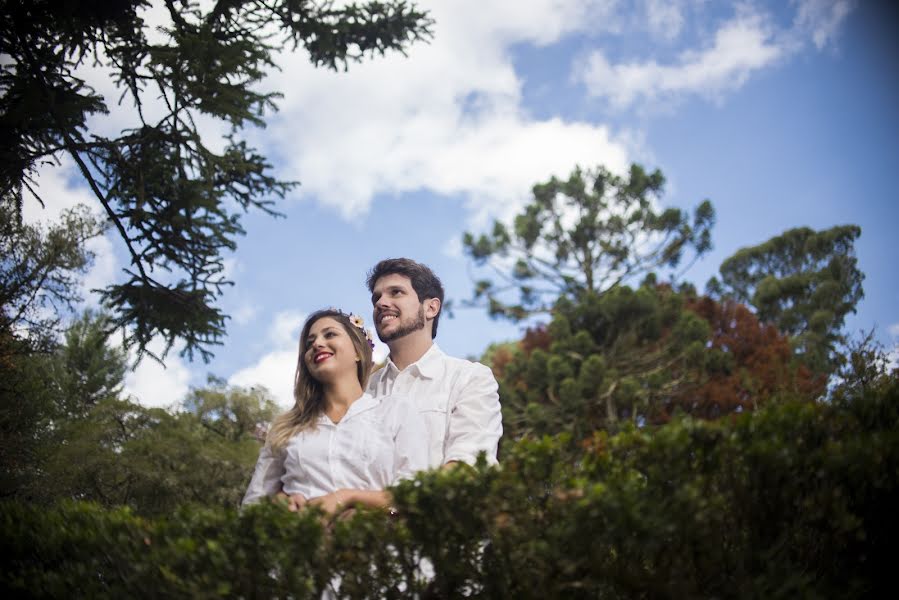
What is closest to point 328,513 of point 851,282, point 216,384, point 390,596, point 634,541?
point 390,596

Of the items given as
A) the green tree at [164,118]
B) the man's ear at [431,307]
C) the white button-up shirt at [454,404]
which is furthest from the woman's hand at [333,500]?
the green tree at [164,118]

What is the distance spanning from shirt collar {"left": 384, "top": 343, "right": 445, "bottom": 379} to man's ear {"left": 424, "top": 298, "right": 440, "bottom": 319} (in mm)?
179

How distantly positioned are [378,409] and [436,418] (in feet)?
0.87

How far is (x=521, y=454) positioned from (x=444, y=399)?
759 mm

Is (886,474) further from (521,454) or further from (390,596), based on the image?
(390,596)

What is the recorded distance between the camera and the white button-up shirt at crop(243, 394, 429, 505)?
2936mm

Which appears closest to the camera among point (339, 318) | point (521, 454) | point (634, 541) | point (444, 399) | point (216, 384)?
point (634, 541)

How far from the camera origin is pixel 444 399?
316cm

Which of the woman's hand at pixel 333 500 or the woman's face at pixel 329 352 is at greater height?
the woman's face at pixel 329 352

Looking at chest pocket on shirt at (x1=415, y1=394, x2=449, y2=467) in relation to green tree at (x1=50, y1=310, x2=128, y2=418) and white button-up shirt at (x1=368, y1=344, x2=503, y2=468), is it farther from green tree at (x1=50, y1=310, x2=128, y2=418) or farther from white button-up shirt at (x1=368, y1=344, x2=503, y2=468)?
green tree at (x1=50, y1=310, x2=128, y2=418)

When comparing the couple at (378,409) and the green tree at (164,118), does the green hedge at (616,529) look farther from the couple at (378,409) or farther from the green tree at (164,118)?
the green tree at (164,118)

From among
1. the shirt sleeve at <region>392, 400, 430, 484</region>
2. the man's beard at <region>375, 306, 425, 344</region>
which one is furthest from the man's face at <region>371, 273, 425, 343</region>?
the shirt sleeve at <region>392, 400, 430, 484</region>

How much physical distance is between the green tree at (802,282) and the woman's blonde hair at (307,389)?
23.9 meters

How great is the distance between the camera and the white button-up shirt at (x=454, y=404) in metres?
3.02
